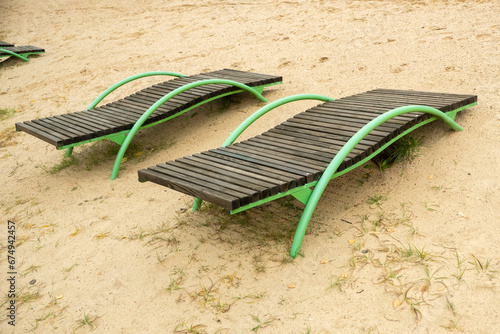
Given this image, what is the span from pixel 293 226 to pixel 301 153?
0.53m

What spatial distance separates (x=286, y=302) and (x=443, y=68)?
3727 mm

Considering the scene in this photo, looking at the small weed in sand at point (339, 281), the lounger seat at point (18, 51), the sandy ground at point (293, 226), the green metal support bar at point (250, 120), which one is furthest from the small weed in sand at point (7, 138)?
the small weed in sand at point (339, 281)

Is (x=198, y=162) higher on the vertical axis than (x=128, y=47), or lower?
higher

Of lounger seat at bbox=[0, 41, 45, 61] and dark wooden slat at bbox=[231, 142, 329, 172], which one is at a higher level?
dark wooden slat at bbox=[231, 142, 329, 172]

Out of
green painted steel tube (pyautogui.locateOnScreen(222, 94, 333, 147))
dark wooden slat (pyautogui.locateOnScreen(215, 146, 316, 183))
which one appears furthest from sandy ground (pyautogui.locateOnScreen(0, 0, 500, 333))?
green painted steel tube (pyautogui.locateOnScreen(222, 94, 333, 147))

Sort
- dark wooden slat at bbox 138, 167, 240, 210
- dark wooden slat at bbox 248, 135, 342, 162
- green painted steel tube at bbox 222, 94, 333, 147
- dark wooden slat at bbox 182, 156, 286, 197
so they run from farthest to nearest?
green painted steel tube at bbox 222, 94, 333, 147
dark wooden slat at bbox 248, 135, 342, 162
dark wooden slat at bbox 182, 156, 286, 197
dark wooden slat at bbox 138, 167, 240, 210

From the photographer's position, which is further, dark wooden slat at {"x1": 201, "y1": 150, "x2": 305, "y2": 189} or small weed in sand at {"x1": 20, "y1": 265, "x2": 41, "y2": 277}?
small weed in sand at {"x1": 20, "y1": 265, "x2": 41, "y2": 277}

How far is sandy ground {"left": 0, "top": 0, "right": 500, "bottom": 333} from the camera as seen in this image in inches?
99.2

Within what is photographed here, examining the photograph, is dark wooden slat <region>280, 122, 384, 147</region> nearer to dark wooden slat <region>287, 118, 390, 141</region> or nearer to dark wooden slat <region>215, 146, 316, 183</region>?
dark wooden slat <region>287, 118, 390, 141</region>

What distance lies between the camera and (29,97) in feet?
23.5

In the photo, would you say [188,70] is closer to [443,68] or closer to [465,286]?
[443,68]

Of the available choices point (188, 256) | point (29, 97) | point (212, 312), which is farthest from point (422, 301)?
point (29, 97)

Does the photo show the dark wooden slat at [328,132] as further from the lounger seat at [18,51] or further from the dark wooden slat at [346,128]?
the lounger seat at [18,51]

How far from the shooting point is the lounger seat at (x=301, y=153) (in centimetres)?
278
